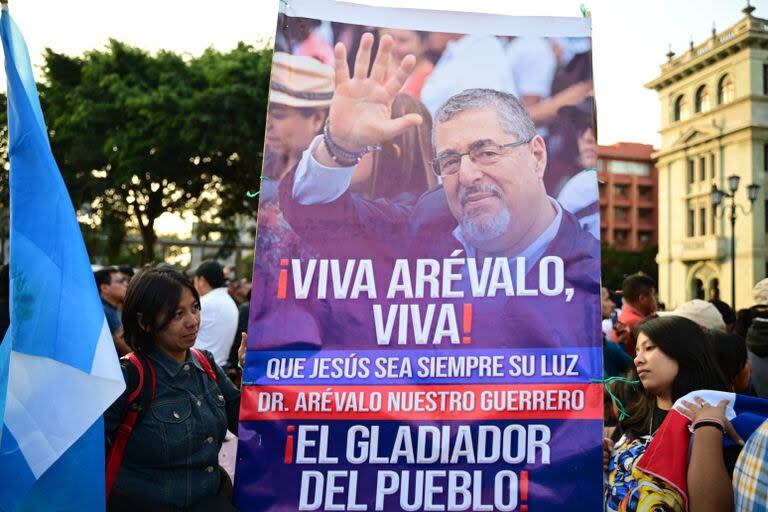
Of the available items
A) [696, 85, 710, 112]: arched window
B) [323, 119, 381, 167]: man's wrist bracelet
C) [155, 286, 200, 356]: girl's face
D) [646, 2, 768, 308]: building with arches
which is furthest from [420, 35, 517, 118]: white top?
[696, 85, 710, 112]: arched window

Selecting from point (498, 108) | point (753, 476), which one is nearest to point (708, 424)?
point (753, 476)

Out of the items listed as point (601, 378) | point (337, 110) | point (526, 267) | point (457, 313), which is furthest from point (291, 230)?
point (601, 378)

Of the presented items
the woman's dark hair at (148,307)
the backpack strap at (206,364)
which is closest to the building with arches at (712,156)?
the backpack strap at (206,364)

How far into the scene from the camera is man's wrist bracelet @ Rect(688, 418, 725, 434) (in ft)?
6.54

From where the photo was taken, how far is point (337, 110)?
102 inches

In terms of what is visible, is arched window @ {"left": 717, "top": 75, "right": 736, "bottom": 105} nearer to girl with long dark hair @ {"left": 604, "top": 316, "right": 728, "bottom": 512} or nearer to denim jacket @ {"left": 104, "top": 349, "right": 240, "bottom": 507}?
girl with long dark hair @ {"left": 604, "top": 316, "right": 728, "bottom": 512}

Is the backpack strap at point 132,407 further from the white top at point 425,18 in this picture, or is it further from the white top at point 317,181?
the white top at point 425,18

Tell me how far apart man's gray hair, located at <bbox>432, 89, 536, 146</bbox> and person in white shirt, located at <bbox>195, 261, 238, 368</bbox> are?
10.2ft

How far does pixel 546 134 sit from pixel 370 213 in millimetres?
672

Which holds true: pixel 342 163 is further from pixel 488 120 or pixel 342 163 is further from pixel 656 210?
pixel 656 210

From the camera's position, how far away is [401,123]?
8.47ft

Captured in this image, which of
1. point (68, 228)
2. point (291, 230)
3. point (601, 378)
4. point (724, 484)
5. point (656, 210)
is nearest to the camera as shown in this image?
point (724, 484)

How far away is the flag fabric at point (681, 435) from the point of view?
6.59ft

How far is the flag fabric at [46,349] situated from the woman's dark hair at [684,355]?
5.71 ft
